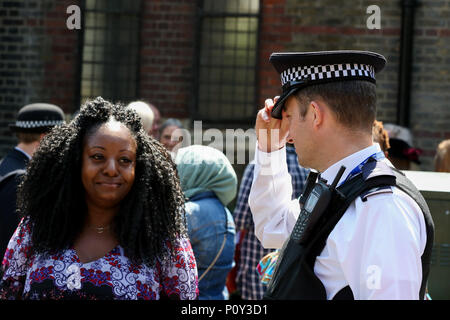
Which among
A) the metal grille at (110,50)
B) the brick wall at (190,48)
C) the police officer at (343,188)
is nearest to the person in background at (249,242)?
the police officer at (343,188)

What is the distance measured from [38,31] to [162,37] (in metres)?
1.42

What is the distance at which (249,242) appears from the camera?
16.6 ft

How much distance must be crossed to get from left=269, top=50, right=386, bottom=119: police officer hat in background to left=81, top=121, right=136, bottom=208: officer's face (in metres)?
0.83

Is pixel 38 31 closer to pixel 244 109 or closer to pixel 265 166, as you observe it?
pixel 244 109

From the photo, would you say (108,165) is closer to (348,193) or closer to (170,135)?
(348,193)

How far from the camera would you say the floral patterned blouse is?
8.78 feet

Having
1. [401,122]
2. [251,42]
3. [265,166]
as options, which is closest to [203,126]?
[251,42]

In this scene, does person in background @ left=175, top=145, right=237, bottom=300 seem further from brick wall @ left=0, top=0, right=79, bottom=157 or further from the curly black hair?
brick wall @ left=0, top=0, right=79, bottom=157

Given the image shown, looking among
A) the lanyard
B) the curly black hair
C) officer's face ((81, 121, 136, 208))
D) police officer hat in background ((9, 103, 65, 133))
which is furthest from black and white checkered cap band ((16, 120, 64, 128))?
the lanyard

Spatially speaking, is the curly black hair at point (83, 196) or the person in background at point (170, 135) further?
the person in background at point (170, 135)

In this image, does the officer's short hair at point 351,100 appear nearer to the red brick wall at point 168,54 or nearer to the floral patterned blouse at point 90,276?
the floral patterned blouse at point 90,276

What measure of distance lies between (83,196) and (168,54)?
4.79 meters

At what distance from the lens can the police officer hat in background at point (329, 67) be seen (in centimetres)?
228

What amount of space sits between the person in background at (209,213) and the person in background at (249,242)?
0.83m
